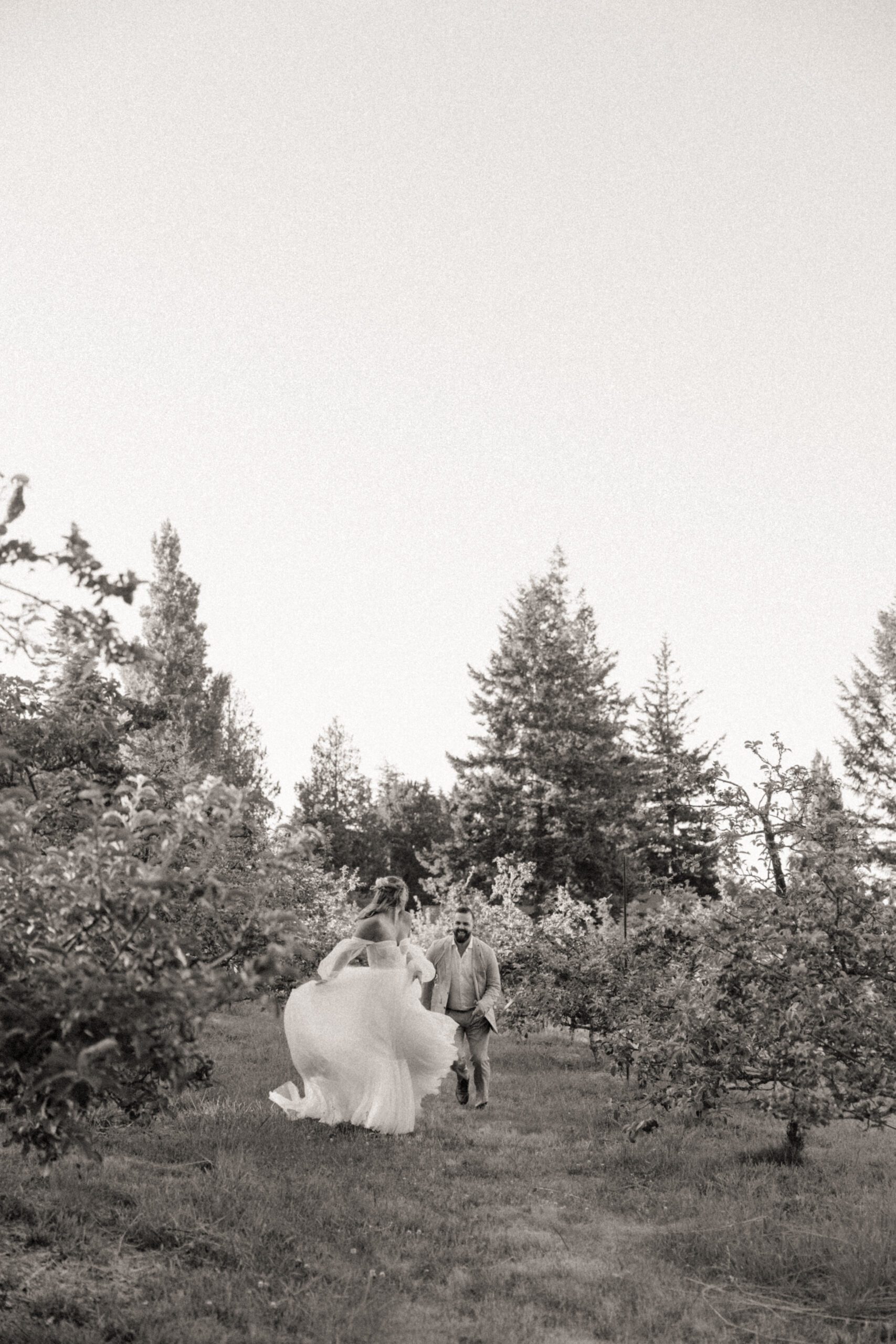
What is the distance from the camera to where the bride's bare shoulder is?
9.02 metres

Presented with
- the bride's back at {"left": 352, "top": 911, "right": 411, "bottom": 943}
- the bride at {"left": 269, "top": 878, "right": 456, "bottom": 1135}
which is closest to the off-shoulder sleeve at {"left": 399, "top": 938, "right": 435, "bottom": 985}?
the bride at {"left": 269, "top": 878, "right": 456, "bottom": 1135}

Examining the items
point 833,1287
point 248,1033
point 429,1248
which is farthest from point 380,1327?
point 248,1033

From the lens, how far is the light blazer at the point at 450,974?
428 inches

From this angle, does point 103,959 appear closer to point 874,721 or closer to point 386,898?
point 386,898

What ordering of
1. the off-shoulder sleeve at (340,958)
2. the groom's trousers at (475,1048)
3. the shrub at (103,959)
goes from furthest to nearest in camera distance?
1. the groom's trousers at (475,1048)
2. the off-shoulder sleeve at (340,958)
3. the shrub at (103,959)

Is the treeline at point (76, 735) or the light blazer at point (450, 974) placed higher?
the treeline at point (76, 735)

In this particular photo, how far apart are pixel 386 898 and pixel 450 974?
2.15 metres

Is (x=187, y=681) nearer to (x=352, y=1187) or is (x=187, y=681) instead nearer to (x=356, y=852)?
(x=356, y=852)

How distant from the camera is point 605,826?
38.6m

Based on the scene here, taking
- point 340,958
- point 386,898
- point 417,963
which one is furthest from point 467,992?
point 340,958

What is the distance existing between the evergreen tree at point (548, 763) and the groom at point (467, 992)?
2625 cm

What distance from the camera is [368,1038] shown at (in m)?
8.80

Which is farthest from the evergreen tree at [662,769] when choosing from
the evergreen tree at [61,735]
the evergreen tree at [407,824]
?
the evergreen tree at [61,735]

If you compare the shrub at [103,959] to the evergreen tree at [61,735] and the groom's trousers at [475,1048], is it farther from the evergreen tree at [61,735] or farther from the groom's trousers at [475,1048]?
the groom's trousers at [475,1048]
